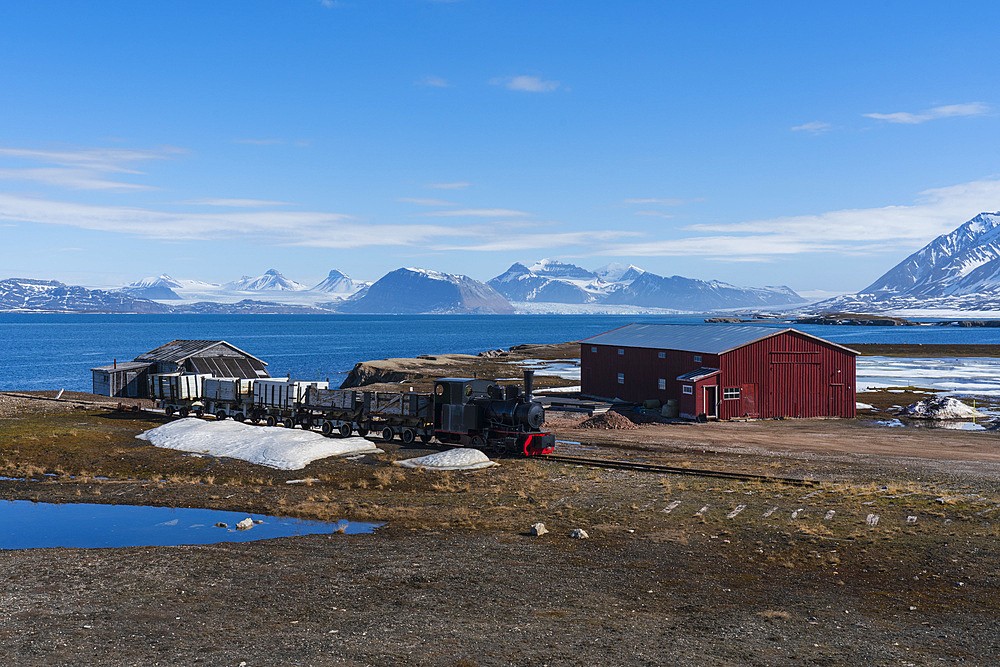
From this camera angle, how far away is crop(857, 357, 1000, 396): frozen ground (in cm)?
7156

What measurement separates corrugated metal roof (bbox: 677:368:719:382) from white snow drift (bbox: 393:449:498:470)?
20356 millimetres

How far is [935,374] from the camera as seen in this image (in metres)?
87.5

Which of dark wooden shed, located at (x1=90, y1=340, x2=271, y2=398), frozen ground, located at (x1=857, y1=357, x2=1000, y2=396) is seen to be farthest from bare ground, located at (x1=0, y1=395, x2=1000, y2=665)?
frozen ground, located at (x1=857, y1=357, x2=1000, y2=396)

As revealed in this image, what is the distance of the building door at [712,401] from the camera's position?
157 ft

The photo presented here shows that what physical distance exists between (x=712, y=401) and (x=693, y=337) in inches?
305

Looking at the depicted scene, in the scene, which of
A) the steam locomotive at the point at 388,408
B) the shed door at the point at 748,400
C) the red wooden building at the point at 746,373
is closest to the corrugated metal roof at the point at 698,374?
the red wooden building at the point at 746,373

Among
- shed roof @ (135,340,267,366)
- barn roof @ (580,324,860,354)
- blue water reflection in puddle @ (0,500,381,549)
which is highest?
barn roof @ (580,324,860,354)

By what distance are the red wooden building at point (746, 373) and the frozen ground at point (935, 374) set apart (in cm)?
2068

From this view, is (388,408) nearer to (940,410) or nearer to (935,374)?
(940,410)

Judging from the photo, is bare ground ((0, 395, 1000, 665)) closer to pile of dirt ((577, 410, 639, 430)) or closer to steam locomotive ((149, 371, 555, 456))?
steam locomotive ((149, 371, 555, 456))

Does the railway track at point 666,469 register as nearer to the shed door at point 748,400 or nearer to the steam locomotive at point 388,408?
the steam locomotive at point 388,408

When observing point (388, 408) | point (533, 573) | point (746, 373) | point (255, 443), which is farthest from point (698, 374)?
point (533, 573)

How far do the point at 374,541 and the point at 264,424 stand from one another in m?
25.7

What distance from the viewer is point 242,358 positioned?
214 feet
